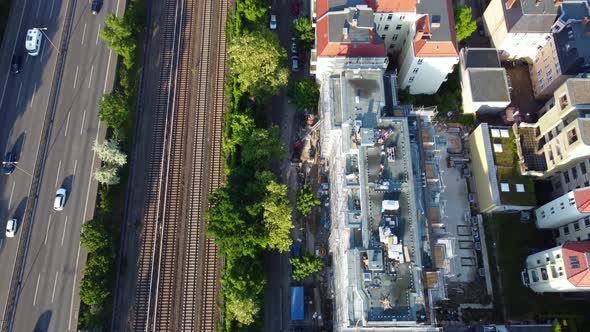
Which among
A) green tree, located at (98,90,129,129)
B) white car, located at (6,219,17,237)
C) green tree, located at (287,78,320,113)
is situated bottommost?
white car, located at (6,219,17,237)

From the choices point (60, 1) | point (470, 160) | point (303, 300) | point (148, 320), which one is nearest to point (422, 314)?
Result: point (303, 300)

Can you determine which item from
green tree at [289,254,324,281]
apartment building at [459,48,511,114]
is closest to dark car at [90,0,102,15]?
green tree at [289,254,324,281]

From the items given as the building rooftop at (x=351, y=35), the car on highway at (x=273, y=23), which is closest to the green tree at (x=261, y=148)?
the building rooftop at (x=351, y=35)

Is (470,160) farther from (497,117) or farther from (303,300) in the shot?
(303,300)

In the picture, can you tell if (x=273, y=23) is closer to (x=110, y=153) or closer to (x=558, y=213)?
(x=110, y=153)

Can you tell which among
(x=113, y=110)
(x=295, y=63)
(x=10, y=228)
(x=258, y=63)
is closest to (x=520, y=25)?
(x=295, y=63)

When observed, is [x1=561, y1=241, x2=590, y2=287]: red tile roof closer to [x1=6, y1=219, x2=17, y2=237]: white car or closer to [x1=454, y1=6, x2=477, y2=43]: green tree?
[x1=454, y1=6, x2=477, y2=43]: green tree
